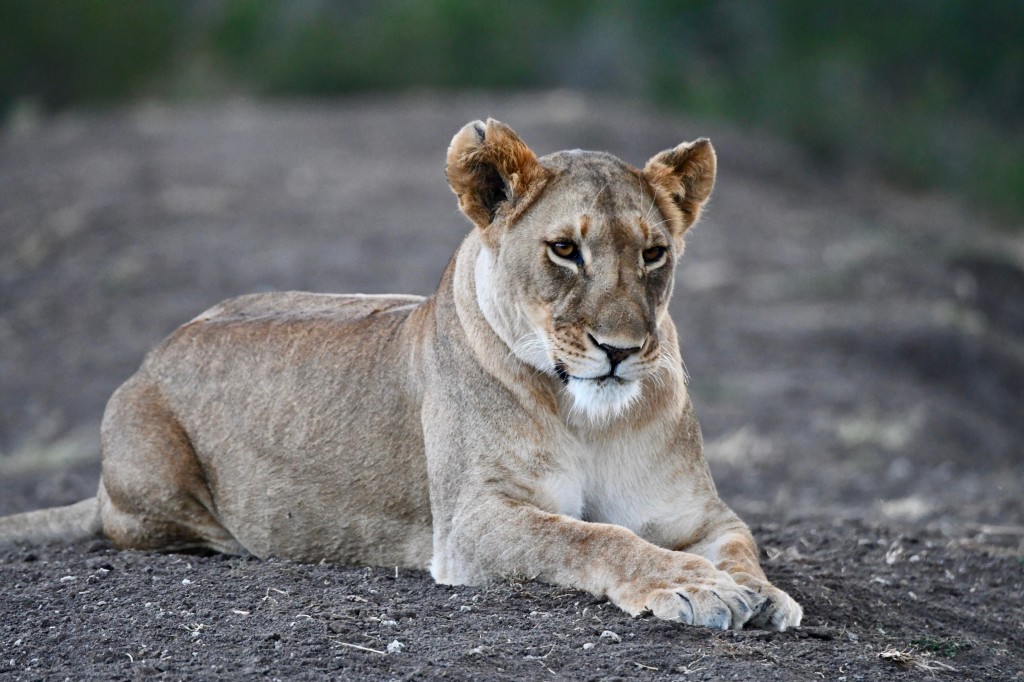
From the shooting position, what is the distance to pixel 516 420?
464cm

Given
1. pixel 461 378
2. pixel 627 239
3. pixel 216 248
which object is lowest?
pixel 216 248

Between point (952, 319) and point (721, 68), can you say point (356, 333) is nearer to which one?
point (952, 319)

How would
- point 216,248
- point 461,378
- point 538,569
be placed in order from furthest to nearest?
point 216,248, point 461,378, point 538,569

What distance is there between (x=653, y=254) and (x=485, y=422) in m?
0.76

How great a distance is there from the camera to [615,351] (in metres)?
4.19

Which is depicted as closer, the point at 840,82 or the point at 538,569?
the point at 538,569

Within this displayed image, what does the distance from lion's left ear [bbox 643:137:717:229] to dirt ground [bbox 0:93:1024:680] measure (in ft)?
4.18

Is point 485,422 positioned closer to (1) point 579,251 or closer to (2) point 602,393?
(2) point 602,393

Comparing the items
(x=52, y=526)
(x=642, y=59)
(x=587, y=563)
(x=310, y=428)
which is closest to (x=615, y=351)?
(x=587, y=563)

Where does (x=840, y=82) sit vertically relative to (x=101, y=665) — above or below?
above

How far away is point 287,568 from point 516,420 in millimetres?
913

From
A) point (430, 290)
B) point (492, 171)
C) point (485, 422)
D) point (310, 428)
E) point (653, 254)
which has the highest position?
point (492, 171)

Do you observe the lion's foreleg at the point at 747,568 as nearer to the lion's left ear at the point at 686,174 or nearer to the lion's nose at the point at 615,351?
the lion's nose at the point at 615,351

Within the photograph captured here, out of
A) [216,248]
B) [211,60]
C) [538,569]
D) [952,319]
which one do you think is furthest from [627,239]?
[211,60]
